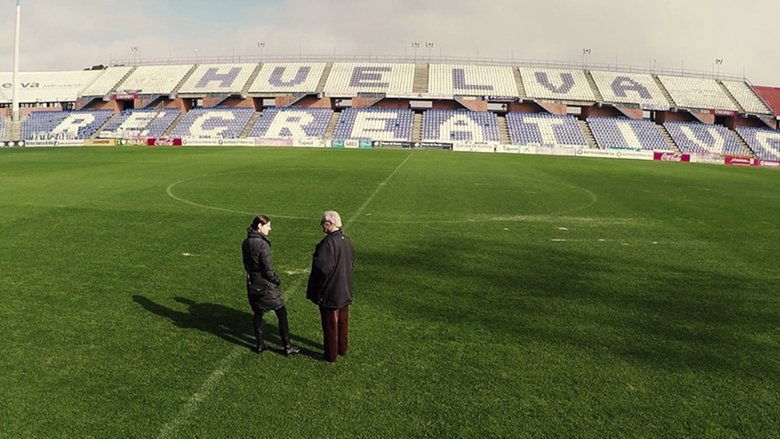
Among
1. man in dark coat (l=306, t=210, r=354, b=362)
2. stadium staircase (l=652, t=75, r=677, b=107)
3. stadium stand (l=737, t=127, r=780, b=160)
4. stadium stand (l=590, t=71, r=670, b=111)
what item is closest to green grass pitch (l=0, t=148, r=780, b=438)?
man in dark coat (l=306, t=210, r=354, b=362)

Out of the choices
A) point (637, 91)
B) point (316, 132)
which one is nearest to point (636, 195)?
point (316, 132)

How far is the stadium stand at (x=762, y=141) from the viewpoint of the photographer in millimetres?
64875

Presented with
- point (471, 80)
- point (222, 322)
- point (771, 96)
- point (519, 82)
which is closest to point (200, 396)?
point (222, 322)

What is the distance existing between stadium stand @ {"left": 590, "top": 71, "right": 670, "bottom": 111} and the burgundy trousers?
74902mm

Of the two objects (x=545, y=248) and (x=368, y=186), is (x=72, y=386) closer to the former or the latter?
(x=545, y=248)

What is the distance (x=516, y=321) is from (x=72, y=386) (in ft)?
19.4

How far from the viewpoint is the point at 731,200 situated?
24.9 m

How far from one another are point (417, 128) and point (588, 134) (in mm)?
21197

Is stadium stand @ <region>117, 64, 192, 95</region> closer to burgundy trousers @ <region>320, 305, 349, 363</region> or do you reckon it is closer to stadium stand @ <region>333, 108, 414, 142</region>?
Result: stadium stand @ <region>333, 108, 414, 142</region>

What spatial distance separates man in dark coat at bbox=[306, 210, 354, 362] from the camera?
22.3ft

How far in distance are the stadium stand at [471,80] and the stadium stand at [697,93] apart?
21474 mm

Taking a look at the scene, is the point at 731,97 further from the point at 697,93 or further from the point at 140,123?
the point at 140,123

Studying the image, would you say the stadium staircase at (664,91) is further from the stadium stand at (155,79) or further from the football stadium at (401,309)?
the stadium stand at (155,79)

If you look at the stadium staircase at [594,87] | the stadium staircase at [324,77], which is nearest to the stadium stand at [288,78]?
the stadium staircase at [324,77]
